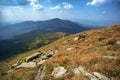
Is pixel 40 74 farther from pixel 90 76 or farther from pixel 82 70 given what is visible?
pixel 90 76

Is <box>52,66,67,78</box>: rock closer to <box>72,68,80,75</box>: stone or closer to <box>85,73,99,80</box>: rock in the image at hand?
<box>72,68,80,75</box>: stone

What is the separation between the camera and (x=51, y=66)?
75.7ft

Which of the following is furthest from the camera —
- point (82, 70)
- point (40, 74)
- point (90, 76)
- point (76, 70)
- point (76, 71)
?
point (40, 74)

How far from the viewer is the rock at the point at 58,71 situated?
64.7 feet

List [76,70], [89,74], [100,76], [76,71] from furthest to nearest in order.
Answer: [76,70]
[76,71]
[89,74]
[100,76]

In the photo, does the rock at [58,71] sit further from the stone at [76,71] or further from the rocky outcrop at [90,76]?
the rocky outcrop at [90,76]

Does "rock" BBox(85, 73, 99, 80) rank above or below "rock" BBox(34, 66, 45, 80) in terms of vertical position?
above

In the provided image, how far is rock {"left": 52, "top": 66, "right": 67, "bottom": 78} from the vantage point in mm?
19725

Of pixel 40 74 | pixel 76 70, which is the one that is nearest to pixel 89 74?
pixel 76 70

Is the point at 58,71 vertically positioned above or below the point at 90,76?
below

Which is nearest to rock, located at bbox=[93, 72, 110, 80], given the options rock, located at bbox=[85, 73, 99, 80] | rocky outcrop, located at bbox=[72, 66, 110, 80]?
rocky outcrop, located at bbox=[72, 66, 110, 80]

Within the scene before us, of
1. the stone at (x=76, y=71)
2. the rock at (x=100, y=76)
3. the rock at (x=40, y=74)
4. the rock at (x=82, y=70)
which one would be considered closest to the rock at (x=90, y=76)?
the rock at (x=100, y=76)

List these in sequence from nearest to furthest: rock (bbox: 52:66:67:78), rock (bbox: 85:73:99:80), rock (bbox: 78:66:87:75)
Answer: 1. rock (bbox: 85:73:99:80)
2. rock (bbox: 78:66:87:75)
3. rock (bbox: 52:66:67:78)

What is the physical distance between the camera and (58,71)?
67.9 ft
